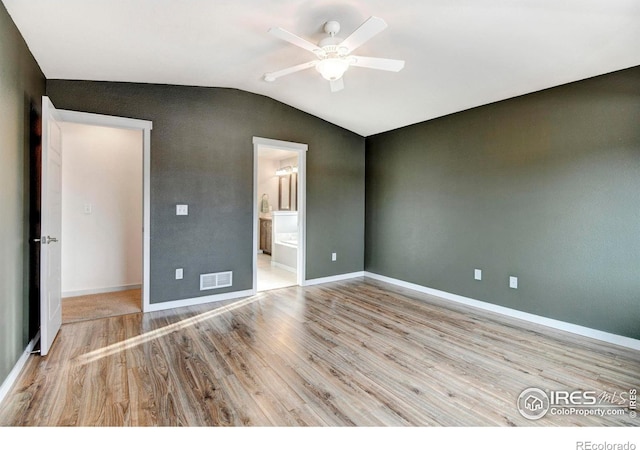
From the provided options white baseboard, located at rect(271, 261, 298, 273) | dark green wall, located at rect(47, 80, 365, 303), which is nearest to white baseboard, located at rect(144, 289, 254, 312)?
dark green wall, located at rect(47, 80, 365, 303)

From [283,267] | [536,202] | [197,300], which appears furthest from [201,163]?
[536,202]

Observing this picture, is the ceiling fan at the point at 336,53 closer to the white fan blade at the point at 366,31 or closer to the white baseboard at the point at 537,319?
the white fan blade at the point at 366,31

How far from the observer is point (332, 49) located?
228 centimetres

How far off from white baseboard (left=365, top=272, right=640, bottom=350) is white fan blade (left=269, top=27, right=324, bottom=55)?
10.9ft

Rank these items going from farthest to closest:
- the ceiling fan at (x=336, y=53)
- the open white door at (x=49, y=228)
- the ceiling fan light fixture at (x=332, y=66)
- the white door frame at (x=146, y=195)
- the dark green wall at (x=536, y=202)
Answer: the white door frame at (x=146, y=195) < the dark green wall at (x=536, y=202) < the open white door at (x=49, y=228) < the ceiling fan light fixture at (x=332, y=66) < the ceiling fan at (x=336, y=53)

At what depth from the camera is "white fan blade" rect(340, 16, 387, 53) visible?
1904mm

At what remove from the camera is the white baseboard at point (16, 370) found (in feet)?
6.70

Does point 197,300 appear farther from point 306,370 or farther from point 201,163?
point 306,370

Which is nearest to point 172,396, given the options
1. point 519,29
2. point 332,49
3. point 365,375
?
point 365,375

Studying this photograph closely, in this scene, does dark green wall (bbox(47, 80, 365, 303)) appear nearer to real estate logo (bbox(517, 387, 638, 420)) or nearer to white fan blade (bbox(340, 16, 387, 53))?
white fan blade (bbox(340, 16, 387, 53))

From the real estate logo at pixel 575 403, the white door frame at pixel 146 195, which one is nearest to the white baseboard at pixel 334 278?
the white door frame at pixel 146 195

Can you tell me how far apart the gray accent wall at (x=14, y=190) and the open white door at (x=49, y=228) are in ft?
0.42

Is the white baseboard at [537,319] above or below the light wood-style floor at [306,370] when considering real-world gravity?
above
